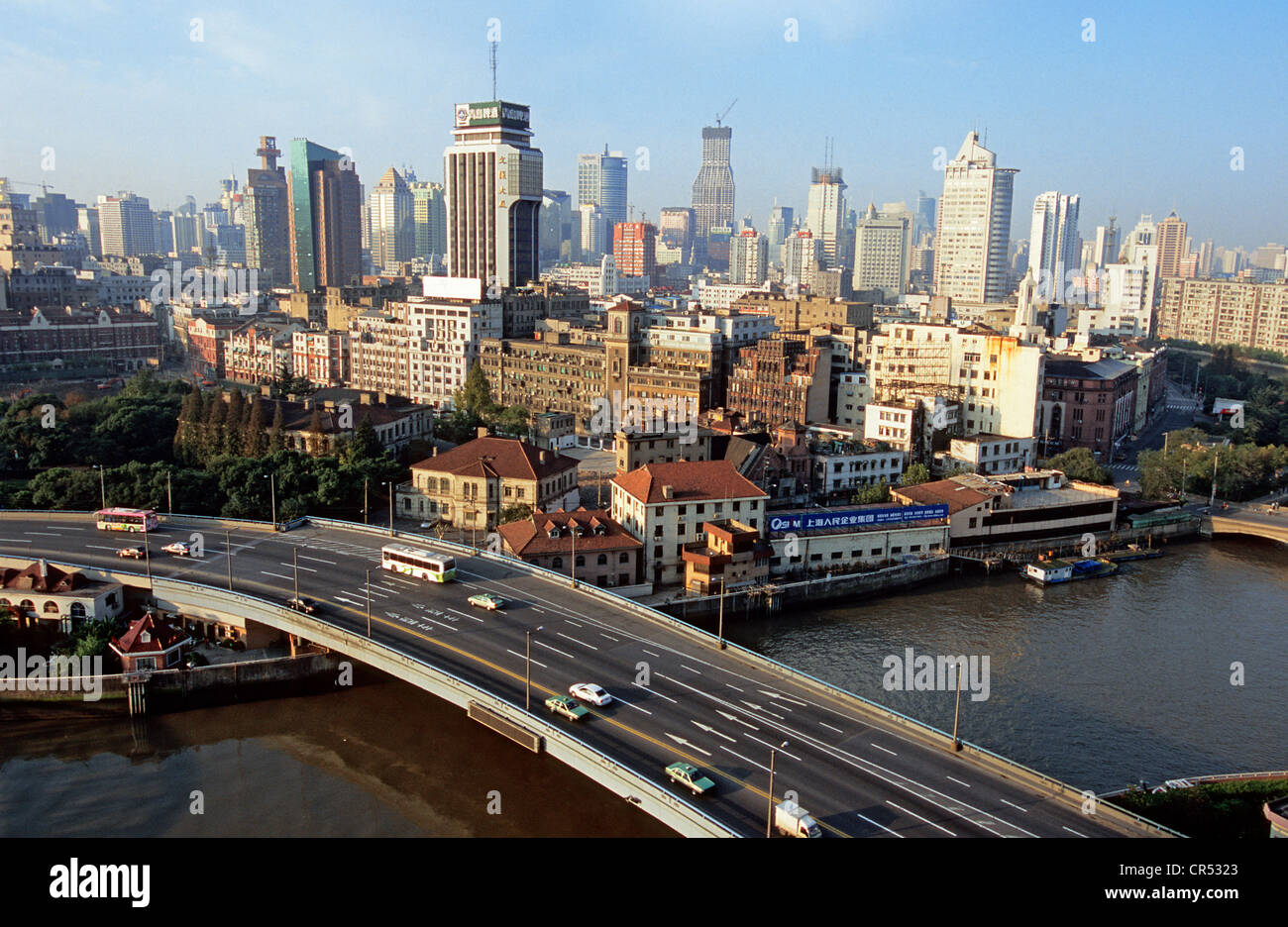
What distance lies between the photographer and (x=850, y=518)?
35.0 meters

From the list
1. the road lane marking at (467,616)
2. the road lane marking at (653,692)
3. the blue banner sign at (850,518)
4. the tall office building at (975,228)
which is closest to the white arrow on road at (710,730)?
the road lane marking at (653,692)

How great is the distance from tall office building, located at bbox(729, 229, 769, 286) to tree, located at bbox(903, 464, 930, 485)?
127604 millimetres

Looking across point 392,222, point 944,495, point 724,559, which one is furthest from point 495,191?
point 392,222

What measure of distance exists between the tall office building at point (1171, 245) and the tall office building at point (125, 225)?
178m

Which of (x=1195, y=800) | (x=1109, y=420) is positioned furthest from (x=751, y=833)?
(x=1109, y=420)

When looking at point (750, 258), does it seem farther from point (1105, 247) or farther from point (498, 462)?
point (498, 462)

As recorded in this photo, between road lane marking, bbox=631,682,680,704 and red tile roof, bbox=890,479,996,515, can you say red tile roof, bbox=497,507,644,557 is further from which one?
red tile roof, bbox=890,479,996,515

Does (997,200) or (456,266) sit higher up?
(997,200)

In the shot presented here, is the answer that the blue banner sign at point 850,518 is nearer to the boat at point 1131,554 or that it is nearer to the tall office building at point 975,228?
the boat at point 1131,554

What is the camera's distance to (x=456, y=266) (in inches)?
4131

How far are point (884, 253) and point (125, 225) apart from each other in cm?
13916

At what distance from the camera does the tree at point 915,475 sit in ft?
137

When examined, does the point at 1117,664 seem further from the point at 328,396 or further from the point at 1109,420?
the point at 328,396
